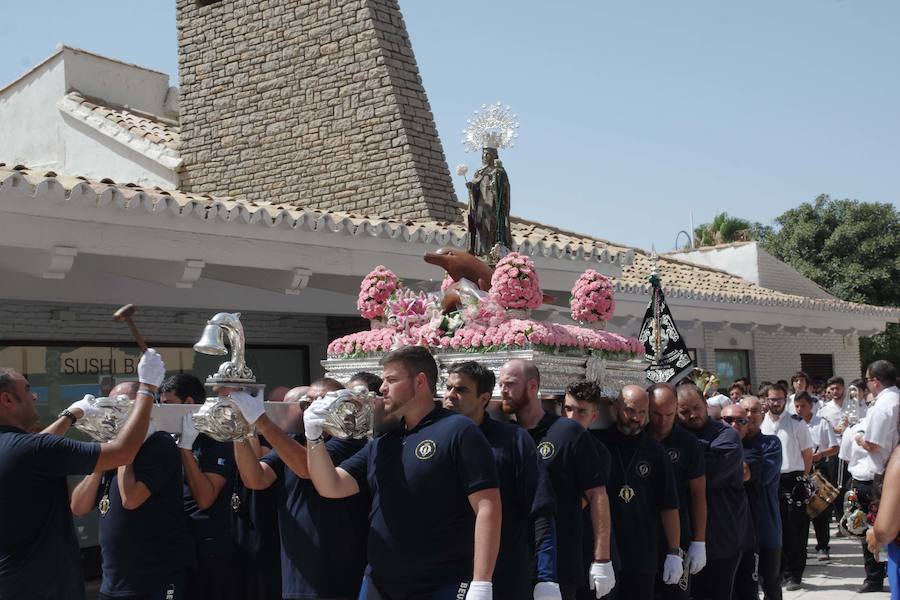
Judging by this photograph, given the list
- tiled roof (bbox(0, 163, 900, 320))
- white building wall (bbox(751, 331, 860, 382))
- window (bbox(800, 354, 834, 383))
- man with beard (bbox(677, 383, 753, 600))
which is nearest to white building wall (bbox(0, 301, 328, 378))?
tiled roof (bbox(0, 163, 900, 320))

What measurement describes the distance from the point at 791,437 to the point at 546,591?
7099 mm

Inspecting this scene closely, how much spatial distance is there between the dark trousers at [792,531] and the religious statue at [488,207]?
13.7 feet

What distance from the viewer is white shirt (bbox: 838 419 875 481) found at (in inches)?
410

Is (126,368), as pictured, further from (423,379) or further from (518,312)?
(423,379)

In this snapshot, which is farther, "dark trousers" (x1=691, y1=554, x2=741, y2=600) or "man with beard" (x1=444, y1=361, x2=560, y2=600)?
→ "dark trousers" (x1=691, y1=554, x2=741, y2=600)

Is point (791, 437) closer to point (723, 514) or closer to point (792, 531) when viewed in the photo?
point (792, 531)

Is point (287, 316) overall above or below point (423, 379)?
above

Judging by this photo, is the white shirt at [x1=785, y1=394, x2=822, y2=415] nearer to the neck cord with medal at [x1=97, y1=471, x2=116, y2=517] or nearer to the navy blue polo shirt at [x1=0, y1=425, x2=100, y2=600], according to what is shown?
Answer: the neck cord with medal at [x1=97, y1=471, x2=116, y2=517]

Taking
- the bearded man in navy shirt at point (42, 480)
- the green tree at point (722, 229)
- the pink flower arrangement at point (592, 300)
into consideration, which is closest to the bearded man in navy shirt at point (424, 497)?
the bearded man in navy shirt at point (42, 480)

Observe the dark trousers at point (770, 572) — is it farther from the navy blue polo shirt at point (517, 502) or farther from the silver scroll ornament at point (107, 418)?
the silver scroll ornament at point (107, 418)

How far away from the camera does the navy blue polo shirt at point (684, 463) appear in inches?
295

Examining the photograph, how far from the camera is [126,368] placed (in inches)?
475

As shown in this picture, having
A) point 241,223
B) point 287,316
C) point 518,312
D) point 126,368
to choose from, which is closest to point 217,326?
point 518,312

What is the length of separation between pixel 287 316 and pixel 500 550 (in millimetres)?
8661
